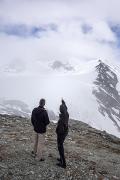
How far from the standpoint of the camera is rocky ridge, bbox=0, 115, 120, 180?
18188 mm

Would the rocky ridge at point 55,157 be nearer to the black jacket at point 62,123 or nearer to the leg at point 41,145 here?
the leg at point 41,145

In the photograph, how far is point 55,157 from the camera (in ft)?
68.4

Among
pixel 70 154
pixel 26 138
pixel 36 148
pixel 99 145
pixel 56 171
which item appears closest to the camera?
pixel 56 171

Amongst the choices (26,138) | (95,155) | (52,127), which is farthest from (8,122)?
(95,155)

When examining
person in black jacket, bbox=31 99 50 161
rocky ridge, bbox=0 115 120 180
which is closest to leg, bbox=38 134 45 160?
person in black jacket, bbox=31 99 50 161

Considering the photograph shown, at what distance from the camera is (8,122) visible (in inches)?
1296

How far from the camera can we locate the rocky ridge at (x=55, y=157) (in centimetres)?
1819

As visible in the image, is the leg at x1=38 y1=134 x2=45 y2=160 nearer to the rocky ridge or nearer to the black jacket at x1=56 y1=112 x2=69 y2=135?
the rocky ridge

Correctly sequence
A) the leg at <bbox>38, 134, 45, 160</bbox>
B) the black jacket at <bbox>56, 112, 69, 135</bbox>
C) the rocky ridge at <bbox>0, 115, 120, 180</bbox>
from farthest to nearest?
1. the leg at <bbox>38, 134, 45, 160</bbox>
2. the black jacket at <bbox>56, 112, 69, 135</bbox>
3. the rocky ridge at <bbox>0, 115, 120, 180</bbox>

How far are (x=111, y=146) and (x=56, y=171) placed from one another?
1024 cm

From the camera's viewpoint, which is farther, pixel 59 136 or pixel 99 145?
pixel 99 145

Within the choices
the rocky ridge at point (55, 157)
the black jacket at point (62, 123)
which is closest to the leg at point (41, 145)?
the rocky ridge at point (55, 157)

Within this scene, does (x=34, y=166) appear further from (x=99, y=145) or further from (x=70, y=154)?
(x=99, y=145)

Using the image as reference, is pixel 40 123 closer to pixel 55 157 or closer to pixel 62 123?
pixel 62 123
